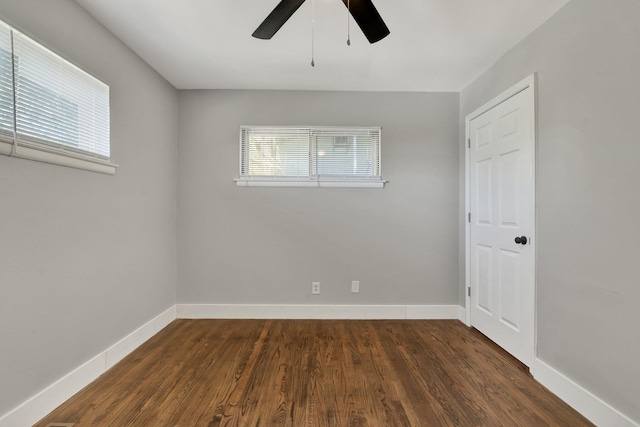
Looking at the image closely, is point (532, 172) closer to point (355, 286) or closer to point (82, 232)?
point (355, 286)

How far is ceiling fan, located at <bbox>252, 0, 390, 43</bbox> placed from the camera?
Answer: 1.40m

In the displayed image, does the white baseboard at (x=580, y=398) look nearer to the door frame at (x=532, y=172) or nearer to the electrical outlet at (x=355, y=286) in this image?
the door frame at (x=532, y=172)

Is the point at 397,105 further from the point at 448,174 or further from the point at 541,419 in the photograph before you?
the point at 541,419

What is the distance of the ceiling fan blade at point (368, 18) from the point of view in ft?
4.57

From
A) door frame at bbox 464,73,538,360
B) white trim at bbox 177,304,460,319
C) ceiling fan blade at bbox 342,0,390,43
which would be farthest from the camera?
white trim at bbox 177,304,460,319

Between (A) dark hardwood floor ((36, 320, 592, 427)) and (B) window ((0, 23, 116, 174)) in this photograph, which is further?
(A) dark hardwood floor ((36, 320, 592, 427))

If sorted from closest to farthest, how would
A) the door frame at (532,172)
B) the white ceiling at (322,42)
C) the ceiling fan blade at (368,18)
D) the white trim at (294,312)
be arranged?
the ceiling fan blade at (368,18), the white ceiling at (322,42), the door frame at (532,172), the white trim at (294,312)

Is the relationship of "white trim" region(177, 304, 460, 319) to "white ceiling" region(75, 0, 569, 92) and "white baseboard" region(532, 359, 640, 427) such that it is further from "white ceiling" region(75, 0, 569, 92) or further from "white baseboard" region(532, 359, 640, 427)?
"white ceiling" region(75, 0, 569, 92)

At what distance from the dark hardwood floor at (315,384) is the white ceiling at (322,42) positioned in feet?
7.95

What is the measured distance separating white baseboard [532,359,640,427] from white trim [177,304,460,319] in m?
1.16

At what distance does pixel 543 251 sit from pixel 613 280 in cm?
46

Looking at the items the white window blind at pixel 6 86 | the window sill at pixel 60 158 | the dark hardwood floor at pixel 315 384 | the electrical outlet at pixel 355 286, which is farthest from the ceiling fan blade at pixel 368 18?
the electrical outlet at pixel 355 286

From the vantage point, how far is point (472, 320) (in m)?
2.85

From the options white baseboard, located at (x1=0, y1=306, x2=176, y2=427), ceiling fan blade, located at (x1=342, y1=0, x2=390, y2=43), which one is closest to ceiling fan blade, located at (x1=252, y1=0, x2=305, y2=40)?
ceiling fan blade, located at (x1=342, y1=0, x2=390, y2=43)
